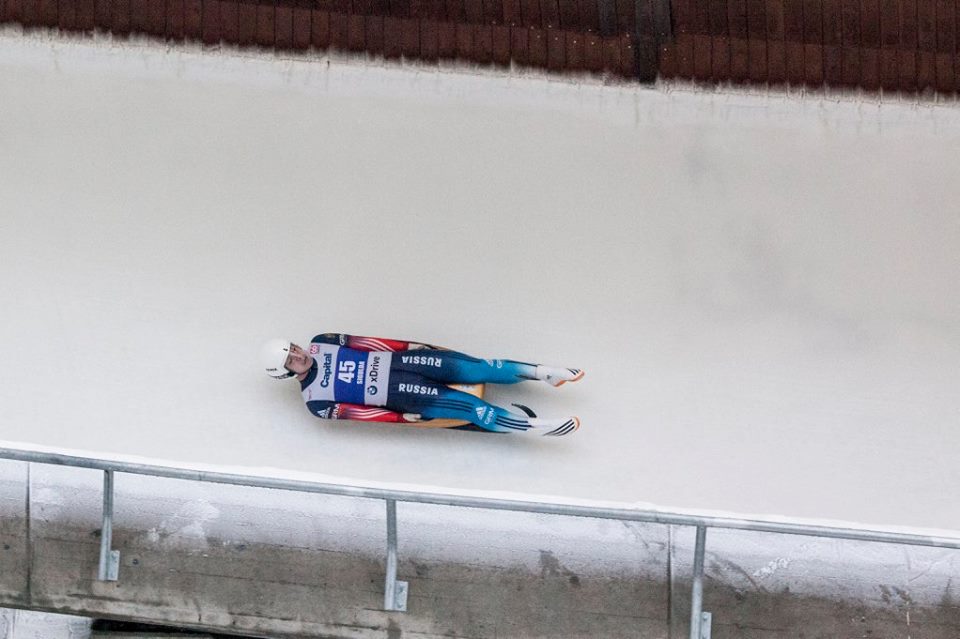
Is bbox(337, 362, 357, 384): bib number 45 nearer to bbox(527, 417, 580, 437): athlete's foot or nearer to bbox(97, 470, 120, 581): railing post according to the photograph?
bbox(527, 417, 580, 437): athlete's foot

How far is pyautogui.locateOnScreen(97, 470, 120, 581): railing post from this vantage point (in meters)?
4.66

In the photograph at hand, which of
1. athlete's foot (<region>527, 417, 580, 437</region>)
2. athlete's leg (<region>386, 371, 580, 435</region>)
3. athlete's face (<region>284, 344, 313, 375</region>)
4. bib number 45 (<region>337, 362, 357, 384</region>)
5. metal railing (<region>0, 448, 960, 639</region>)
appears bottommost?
metal railing (<region>0, 448, 960, 639</region>)

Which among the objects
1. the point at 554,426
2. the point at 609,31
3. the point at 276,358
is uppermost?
the point at 609,31

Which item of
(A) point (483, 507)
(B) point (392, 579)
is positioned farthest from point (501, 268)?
(B) point (392, 579)

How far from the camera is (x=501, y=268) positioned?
555cm

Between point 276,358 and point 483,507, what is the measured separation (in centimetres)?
126

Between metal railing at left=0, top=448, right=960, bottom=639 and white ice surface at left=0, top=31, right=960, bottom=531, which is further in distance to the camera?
white ice surface at left=0, top=31, right=960, bottom=531

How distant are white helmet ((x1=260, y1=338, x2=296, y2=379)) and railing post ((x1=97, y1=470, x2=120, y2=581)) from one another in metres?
0.83

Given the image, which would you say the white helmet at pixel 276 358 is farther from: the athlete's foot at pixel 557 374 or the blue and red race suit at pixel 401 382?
the athlete's foot at pixel 557 374

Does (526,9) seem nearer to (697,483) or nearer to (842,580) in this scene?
(697,483)

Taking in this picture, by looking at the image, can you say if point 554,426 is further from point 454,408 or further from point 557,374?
point 454,408

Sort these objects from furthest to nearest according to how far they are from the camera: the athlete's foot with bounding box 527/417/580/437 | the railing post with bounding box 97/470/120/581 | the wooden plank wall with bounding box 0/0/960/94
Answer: the wooden plank wall with bounding box 0/0/960/94 → the athlete's foot with bounding box 527/417/580/437 → the railing post with bounding box 97/470/120/581

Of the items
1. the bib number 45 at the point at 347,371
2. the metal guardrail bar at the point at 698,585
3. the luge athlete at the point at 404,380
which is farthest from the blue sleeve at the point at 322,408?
the metal guardrail bar at the point at 698,585

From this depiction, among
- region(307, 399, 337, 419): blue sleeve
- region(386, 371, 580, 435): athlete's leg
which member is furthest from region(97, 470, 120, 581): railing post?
region(386, 371, 580, 435): athlete's leg
